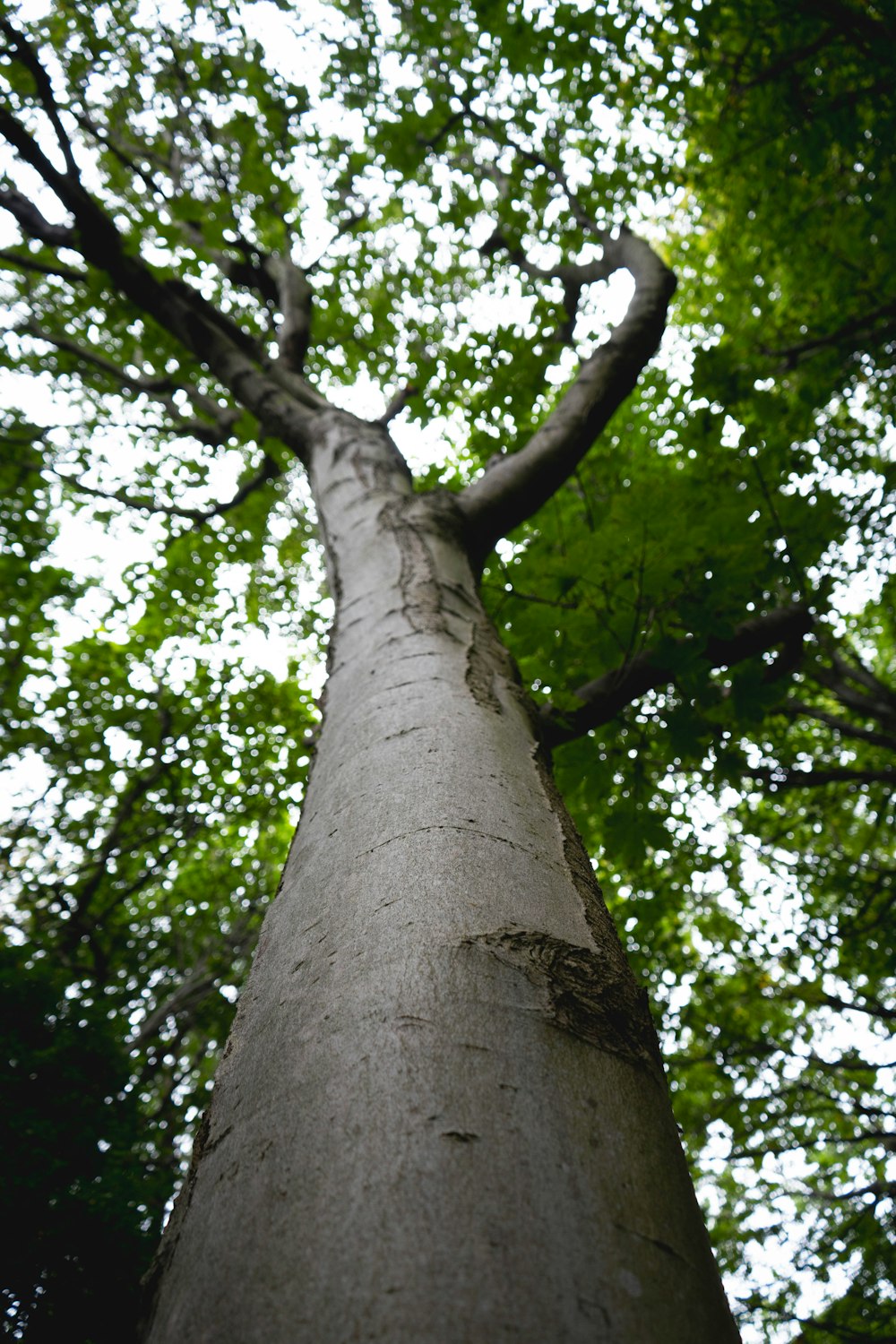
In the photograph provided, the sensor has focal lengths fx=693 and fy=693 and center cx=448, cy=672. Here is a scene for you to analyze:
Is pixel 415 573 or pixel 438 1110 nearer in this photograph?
pixel 438 1110

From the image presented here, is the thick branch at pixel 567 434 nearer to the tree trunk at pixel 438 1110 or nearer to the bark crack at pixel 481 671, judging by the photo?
the bark crack at pixel 481 671

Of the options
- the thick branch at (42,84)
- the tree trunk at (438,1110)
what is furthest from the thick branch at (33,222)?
the tree trunk at (438,1110)

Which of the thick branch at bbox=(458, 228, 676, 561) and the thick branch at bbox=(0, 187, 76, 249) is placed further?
the thick branch at bbox=(0, 187, 76, 249)

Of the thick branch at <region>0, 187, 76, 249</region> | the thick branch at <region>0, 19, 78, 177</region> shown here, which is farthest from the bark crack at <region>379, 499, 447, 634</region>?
the thick branch at <region>0, 187, 76, 249</region>

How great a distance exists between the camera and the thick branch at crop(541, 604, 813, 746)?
6.79ft

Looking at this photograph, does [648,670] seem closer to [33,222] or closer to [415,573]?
[415,573]

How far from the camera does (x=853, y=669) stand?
21.8 feet

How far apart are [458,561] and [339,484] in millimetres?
796

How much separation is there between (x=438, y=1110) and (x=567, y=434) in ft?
7.95

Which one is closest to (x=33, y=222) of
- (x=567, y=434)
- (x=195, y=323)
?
(x=195, y=323)

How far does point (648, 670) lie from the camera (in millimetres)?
2234

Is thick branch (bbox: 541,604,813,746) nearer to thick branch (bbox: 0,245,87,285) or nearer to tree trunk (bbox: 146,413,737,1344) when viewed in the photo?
tree trunk (bbox: 146,413,737,1344)

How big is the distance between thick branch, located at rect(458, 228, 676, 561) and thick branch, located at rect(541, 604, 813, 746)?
2.12 ft

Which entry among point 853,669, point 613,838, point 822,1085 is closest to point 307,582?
point 853,669
